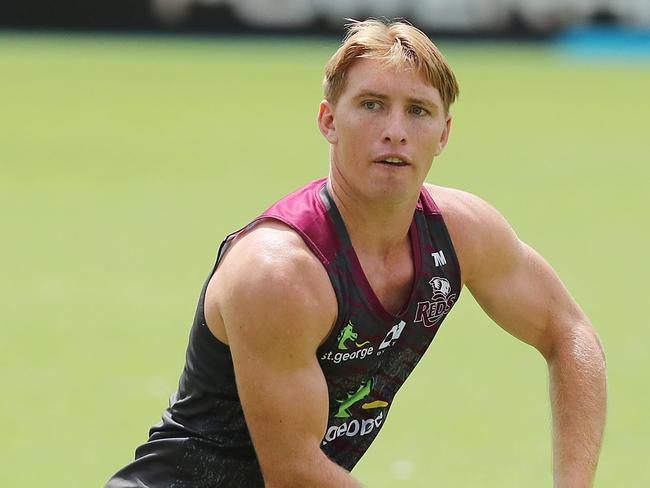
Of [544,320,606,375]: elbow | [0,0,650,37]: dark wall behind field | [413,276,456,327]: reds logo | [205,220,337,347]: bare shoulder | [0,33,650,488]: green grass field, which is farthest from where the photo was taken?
[0,0,650,37]: dark wall behind field

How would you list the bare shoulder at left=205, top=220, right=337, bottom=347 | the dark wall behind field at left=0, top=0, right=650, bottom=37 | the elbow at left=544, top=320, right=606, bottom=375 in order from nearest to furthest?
the bare shoulder at left=205, top=220, right=337, bottom=347 → the elbow at left=544, top=320, right=606, bottom=375 → the dark wall behind field at left=0, top=0, right=650, bottom=37

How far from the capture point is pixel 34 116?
19844 millimetres

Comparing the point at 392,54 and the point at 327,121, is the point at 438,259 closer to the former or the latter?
the point at 327,121

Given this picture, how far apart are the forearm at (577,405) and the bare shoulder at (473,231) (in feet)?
1.39

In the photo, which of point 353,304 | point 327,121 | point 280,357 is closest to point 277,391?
point 280,357

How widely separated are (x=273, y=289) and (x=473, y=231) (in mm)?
996

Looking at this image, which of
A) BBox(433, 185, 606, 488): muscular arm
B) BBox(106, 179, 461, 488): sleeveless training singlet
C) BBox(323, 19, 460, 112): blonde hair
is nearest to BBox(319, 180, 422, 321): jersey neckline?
BBox(106, 179, 461, 488): sleeveless training singlet

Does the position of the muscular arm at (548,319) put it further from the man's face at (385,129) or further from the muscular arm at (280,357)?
the muscular arm at (280,357)

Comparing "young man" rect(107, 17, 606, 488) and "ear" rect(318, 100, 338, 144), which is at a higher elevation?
"ear" rect(318, 100, 338, 144)

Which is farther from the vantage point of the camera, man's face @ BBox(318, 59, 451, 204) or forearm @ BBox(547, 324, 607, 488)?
forearm @ BBox(547, 324, 607, 488)

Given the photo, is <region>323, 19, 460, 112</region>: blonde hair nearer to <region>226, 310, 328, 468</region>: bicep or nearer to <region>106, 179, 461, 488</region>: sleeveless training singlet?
<region>106, 179, 461, 488</region>: sleeveless training singlet

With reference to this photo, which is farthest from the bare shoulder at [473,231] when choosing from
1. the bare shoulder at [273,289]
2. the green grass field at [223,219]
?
the green grass field at [223,219]

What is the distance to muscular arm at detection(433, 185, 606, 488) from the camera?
530 centimetres

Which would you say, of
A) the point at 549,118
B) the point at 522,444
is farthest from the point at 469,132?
the point at 522,444
